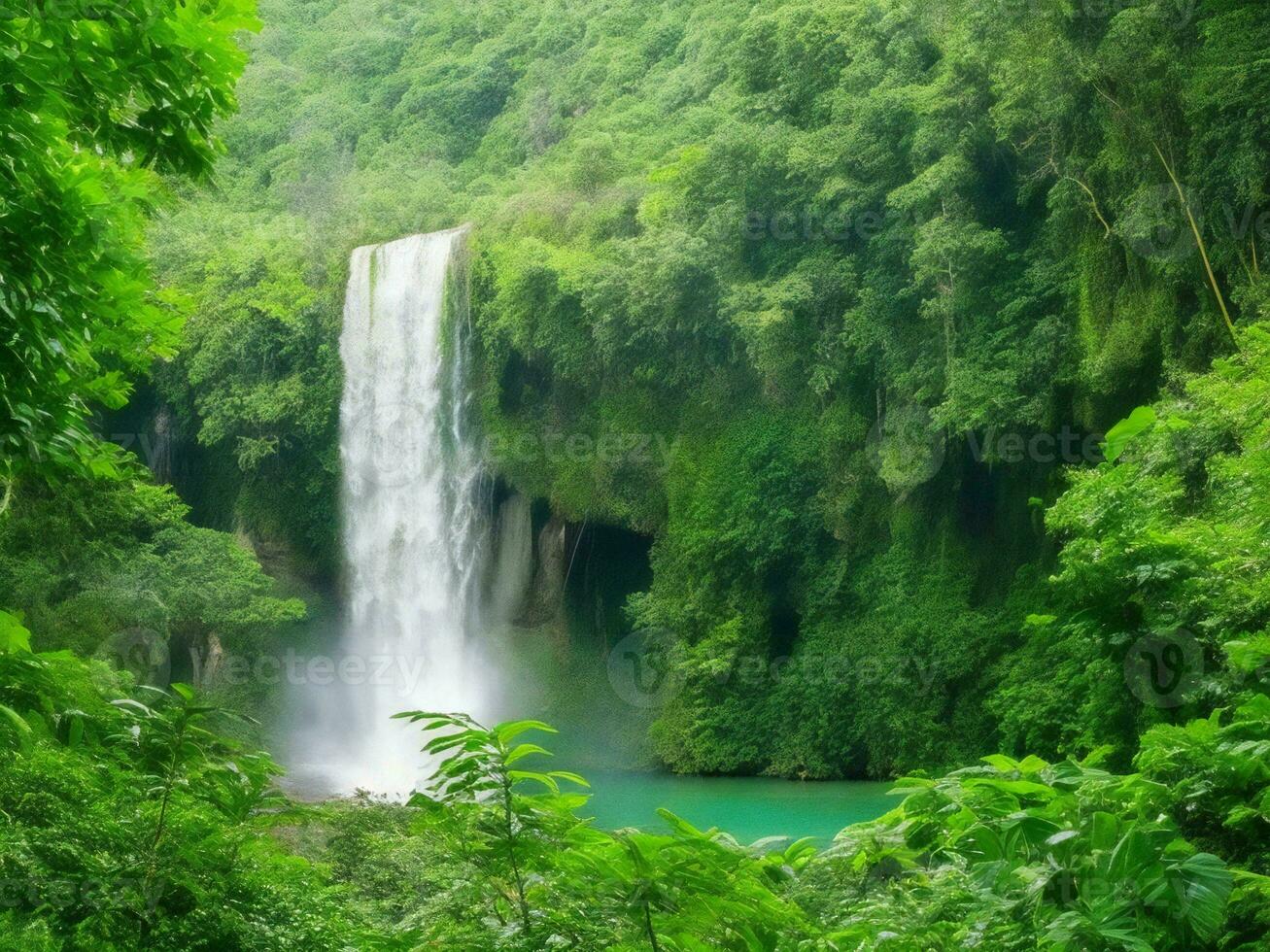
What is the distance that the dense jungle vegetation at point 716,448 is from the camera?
93.4 inches

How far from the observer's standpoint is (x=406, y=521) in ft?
75.9

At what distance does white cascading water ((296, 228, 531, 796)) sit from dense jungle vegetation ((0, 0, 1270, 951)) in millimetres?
678

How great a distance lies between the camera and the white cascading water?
74.8 ft

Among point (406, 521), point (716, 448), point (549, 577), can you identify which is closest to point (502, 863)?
point (716, 448)

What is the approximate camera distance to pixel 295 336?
2423 centimetres

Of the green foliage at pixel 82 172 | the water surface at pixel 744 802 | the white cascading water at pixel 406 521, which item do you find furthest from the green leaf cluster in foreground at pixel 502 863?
the white cascading water at pixel 406 521

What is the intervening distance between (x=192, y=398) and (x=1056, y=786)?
24342 mm

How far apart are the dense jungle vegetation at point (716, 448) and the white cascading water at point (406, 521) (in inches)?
26.7

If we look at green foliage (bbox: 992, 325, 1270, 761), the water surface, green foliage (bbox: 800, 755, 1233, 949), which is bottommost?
the water surface

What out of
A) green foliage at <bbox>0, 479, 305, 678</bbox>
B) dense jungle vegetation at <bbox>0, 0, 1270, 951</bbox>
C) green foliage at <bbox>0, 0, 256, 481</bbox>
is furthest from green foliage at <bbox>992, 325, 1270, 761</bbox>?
green foliage at <bbox>0, 479, 305, 678</bbox>

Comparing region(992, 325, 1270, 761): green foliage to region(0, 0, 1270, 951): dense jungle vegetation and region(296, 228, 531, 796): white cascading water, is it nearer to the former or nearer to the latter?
region(0, 0, 1270, 951): dense jungle vegetation

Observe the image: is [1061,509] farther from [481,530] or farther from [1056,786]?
[481,530]

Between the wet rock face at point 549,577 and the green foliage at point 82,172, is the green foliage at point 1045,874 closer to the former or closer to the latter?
the green foliage at point 82,172

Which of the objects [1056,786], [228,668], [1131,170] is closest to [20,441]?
[1056,786]
